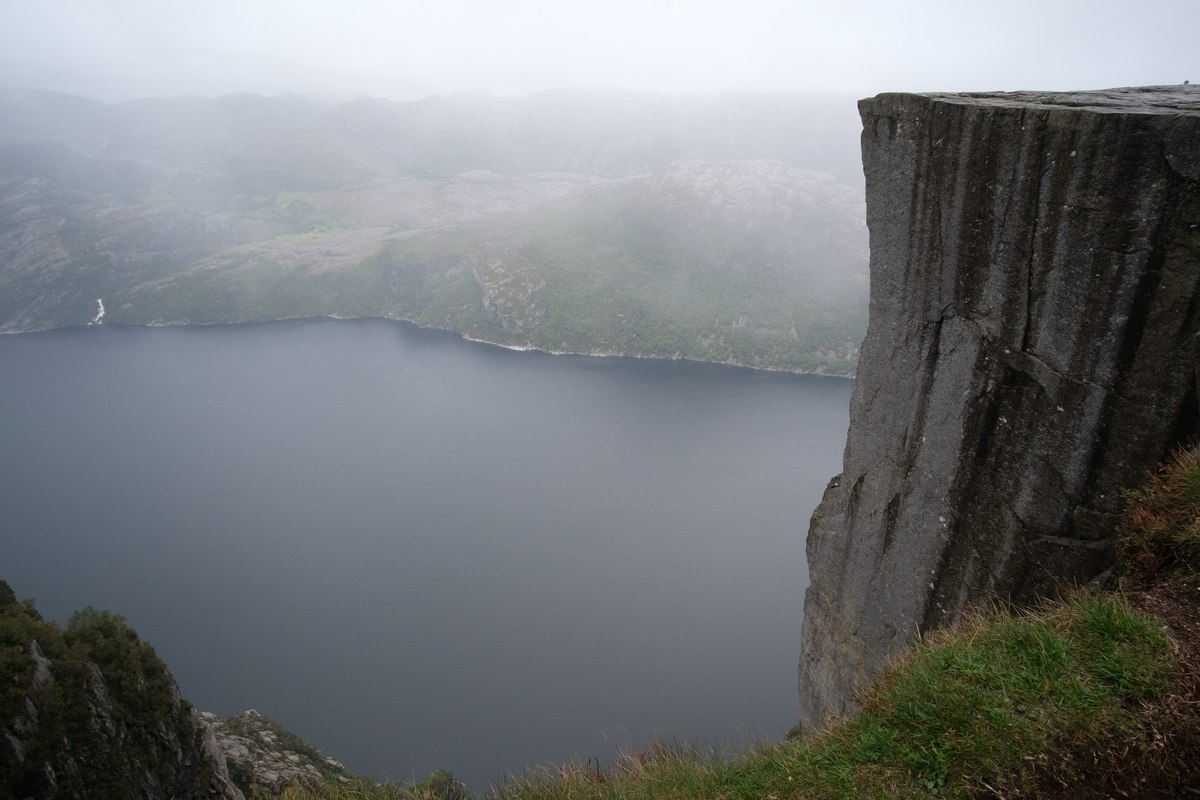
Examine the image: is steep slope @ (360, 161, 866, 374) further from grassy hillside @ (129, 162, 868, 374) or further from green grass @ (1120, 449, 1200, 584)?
green grass @ (1120, 449, 1200, 584)

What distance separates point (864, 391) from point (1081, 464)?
10.6 ft

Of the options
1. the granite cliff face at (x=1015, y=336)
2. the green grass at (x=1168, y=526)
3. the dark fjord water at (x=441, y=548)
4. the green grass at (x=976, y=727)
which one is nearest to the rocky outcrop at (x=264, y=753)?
the dark fjord water at (x=441, y=548)

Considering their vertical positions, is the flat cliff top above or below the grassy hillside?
above

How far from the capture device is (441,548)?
57219 mm

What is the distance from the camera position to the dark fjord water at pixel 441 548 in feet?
131

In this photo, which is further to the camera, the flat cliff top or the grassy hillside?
the grassy hillside

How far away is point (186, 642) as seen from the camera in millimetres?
45375

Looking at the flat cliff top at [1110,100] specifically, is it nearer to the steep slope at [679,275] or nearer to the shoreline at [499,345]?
the shoreline at [499,345]

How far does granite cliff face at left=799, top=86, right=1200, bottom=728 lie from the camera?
6.93 m

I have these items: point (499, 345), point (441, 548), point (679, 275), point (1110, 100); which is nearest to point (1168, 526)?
point (1110, 100)

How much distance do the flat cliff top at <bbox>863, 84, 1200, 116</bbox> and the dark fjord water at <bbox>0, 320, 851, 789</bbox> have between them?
997 centimetres

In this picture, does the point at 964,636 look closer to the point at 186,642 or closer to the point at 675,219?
the point at 186,642

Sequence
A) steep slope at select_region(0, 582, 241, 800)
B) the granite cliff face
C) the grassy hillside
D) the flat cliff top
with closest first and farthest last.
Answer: the granite cliff face
the flat cliff top
steep slope at select_region(0, 582, 241, 800)
the grassy hillside

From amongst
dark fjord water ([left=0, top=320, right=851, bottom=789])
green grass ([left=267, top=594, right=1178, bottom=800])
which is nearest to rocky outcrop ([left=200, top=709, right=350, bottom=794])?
dark fjord water ([left=0, top=320, right=851, bottom=789])
